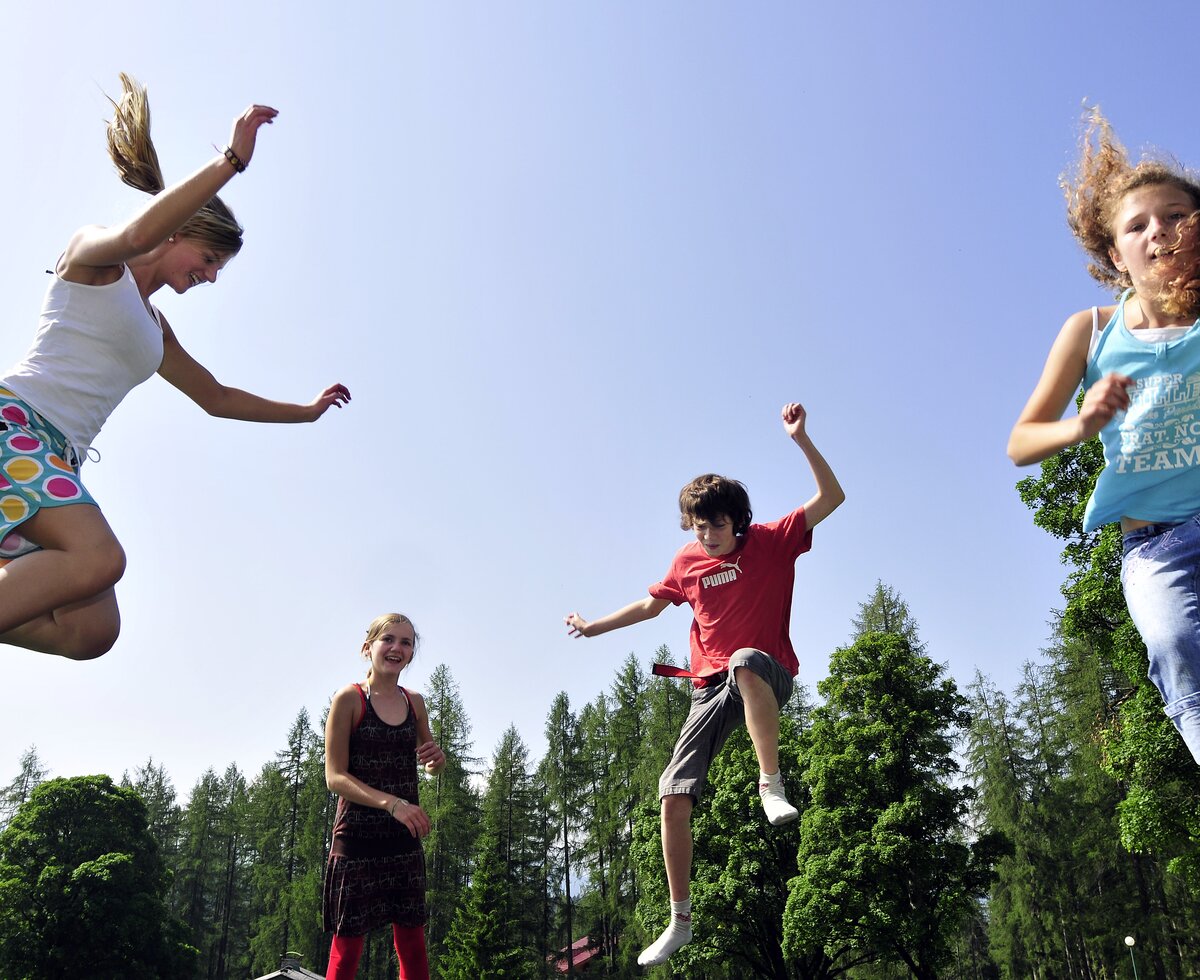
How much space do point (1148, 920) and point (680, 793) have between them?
4326 centimetres

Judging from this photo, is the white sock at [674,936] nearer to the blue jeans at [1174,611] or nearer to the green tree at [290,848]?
the blue jeans at [1174,611]

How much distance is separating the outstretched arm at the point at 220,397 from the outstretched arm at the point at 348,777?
1784mm

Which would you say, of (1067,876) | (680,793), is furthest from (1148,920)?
(680,793)

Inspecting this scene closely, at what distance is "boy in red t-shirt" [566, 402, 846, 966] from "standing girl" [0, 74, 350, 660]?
3098mm

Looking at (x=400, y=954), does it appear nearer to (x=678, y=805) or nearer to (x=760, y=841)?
(x=678, y=805)

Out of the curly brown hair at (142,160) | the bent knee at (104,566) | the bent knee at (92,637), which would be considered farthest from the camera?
the curly brown hair at (142,160)

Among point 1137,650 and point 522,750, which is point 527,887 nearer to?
point 522,750

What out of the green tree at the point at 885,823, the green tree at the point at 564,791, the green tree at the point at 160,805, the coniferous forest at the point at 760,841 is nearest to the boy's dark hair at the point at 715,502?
the coniferous forest at the point at 760,841

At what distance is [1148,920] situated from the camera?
3894 centimetres

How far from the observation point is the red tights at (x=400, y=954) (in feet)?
17.3

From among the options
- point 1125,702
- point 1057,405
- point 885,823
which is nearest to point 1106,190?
point 1057,405

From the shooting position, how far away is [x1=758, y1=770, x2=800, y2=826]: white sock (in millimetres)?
4977

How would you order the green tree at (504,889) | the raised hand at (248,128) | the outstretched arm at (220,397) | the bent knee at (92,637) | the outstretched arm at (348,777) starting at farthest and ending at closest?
the green tree at (504,889) < the outstretched arm at (348,777) < the outstretched arm at (220,397) < the bent knee at (92,637) < the raised hand at (248,128)

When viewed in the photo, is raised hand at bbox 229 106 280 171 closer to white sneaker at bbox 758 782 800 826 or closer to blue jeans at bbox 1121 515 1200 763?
blue jeans at bbox 1121 515 1200 763
